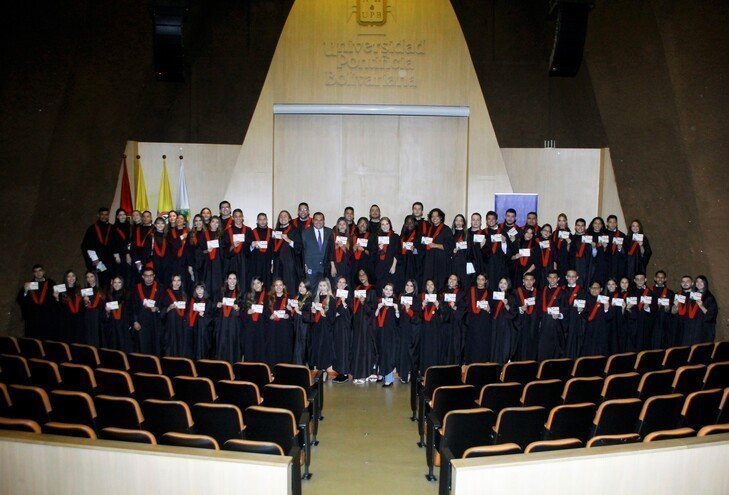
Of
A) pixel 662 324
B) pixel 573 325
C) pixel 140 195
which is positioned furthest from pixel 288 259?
pixel 662 324

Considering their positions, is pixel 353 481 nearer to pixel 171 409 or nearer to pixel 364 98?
pixel 171 409

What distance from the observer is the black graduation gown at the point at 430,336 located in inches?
307

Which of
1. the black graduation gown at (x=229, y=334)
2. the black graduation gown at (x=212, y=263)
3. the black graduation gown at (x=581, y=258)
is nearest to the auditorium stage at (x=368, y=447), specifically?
the black graduation gown at (x=229, y=334)

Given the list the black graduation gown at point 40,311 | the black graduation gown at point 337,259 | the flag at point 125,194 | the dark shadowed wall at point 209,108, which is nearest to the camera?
the black graduation gown at point 40,311

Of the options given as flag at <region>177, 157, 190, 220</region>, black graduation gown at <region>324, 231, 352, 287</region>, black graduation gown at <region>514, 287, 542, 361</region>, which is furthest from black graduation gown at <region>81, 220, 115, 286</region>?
black graduation gown at <region>514, 287, 542, 361</region>

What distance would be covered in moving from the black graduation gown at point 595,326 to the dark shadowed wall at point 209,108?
1.85 meters

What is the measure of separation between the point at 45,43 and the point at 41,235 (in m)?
2.68

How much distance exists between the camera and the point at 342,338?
7754mm

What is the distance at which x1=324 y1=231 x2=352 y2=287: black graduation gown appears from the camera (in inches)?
341

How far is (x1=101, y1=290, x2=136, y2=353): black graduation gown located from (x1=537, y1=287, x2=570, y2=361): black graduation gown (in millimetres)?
5340

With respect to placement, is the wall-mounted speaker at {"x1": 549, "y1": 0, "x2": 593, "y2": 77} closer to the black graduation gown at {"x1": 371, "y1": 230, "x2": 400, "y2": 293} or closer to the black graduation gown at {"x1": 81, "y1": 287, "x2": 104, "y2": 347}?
the black graduation gown at {"x1": 371, "y1": 230, "x2": 400, "y2": 293}

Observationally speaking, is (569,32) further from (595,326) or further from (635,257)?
(595,326)

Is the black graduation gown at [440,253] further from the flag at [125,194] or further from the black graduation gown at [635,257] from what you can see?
the flag at [125,194]

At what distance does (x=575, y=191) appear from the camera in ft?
36.8
